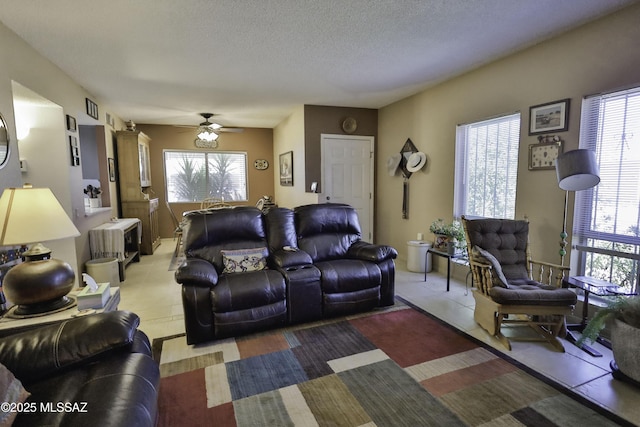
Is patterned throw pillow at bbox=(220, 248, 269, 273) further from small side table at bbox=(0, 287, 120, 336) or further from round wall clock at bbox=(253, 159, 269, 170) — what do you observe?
round wall clock at bbox=(253, 159, 269, 170)

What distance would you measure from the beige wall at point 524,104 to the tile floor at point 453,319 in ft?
2.97

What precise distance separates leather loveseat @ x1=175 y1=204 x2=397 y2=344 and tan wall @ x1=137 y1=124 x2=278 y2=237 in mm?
4459

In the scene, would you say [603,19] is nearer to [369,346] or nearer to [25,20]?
[369,346]

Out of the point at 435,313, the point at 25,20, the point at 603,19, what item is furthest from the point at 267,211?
the point at 603,19

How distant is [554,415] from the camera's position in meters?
1.71

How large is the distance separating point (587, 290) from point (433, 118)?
2786 millimetres

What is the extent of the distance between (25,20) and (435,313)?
13.8 feet

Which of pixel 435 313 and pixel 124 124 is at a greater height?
pixel 124 124

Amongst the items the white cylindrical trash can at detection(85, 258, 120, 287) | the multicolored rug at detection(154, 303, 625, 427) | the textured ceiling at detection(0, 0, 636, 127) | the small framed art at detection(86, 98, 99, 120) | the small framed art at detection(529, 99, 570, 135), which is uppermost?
the textured ceiling at detection(0, 0, 636, 127)

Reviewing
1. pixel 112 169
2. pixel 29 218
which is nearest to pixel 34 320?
pixel 29 218

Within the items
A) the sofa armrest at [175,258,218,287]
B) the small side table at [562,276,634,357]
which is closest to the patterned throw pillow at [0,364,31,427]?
the sofa armrest at [175,258,218,287]

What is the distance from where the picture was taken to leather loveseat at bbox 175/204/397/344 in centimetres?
250

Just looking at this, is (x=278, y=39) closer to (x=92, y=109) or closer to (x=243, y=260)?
(x=243, y=260)

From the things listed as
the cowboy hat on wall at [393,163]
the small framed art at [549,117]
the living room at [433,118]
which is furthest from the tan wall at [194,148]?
the small framed art at [549,117]
